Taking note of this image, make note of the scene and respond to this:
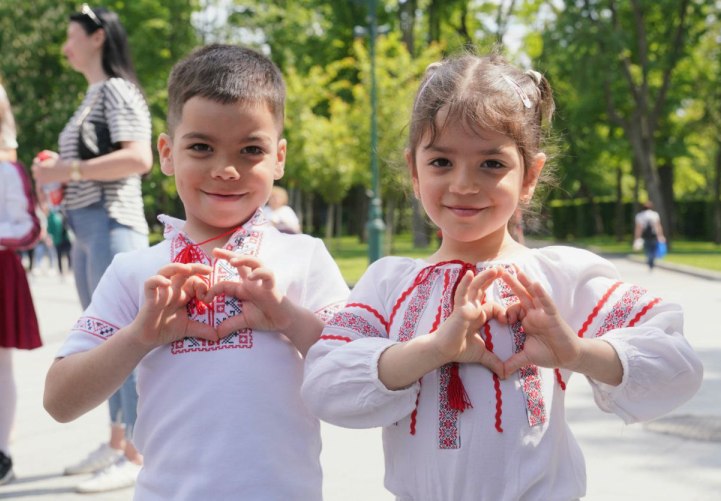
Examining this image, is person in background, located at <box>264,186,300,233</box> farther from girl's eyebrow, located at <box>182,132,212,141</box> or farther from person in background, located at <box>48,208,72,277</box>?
girl's eyebrow, located at <box>182,132,212,141</box>

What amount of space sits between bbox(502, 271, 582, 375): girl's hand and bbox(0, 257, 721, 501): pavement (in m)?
2.36

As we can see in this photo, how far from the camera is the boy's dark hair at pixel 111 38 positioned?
4.10 meters

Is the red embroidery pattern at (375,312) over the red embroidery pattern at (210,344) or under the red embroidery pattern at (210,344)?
over

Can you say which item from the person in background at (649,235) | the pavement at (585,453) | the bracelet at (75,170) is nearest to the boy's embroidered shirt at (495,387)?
the pavement at (585,453)

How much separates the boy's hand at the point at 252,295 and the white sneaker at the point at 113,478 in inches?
92.3

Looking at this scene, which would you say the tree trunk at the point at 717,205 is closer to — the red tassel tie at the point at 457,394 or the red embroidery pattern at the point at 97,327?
the red tassel tie at the point at 457,394

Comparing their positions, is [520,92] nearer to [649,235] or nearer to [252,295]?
[252,295]

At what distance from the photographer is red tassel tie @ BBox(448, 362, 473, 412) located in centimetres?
191

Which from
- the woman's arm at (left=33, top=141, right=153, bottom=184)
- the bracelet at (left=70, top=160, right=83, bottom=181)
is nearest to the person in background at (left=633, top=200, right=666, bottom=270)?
the woman's arm at (left=33, top=141, right=153, bottom=184)

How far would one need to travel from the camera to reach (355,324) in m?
2.02

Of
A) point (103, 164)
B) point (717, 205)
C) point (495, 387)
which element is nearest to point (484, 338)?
point (495, 387)

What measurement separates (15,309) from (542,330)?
11.4 ft

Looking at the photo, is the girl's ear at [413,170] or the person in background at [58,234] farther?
the person in background at [58,234]

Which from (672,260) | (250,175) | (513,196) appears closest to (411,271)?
(513,196)
